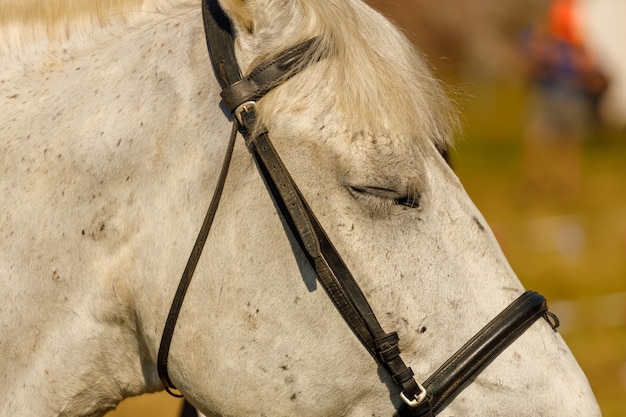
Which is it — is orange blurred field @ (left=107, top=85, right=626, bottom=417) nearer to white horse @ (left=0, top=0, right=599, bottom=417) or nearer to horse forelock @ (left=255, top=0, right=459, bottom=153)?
horse forelock @ (left=255, top=0, right=459, bottom=153)

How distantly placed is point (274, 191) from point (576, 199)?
44.3ft

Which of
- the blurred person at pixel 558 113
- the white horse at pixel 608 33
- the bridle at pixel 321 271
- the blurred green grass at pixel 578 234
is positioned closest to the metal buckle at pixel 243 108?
the bridle at pixel 321 271

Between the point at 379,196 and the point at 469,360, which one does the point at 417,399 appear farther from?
the point at 379,196

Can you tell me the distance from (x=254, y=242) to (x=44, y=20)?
3.03 ft

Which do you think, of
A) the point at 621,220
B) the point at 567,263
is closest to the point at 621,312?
the point at 567,263

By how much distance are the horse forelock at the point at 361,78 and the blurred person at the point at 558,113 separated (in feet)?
43.2

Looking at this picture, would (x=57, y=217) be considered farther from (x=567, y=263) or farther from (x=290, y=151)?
(x=567, y=263)

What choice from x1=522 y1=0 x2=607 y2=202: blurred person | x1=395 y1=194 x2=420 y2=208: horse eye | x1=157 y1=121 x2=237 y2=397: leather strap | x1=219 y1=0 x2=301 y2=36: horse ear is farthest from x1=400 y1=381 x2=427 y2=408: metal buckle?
x1=522 y1=0 x2=607 y2=202: blurred person

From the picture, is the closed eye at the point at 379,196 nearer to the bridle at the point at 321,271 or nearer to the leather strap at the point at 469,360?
the bridle at the point at 321,271

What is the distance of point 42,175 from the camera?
215 cm

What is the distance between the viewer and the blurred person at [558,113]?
14961mm

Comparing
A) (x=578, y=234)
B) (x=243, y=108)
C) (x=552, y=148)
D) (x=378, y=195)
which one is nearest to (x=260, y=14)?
(x=243, y=108)

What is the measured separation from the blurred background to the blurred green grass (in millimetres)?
18

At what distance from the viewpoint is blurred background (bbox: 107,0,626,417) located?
7465mm
